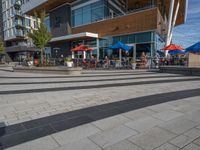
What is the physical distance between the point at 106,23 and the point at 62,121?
2004 cm

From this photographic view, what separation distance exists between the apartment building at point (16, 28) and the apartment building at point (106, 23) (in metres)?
20.2

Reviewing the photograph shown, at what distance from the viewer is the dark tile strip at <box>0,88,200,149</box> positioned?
10.3 feet

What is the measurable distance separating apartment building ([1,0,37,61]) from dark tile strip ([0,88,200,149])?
47248 mm

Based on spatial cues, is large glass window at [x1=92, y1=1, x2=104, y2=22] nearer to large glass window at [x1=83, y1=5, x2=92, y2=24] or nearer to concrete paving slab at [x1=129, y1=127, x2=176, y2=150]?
large glass window at [x1=83, y1=5, x2=92, y2=24]

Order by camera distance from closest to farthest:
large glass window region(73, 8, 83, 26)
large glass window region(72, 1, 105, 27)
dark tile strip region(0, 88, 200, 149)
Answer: dark tile strip region(0, 88, 200, 149)
large glass window region(72, 1, 105, 27)
large glass window region(73, 8, 83, 26)

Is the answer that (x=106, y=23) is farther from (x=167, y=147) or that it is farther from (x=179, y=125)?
(x=167, y=147)

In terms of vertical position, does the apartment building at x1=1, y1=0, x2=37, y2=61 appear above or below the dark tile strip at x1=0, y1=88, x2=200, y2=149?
above

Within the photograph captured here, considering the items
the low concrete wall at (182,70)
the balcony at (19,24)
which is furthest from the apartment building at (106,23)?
the balcony at (19,24)

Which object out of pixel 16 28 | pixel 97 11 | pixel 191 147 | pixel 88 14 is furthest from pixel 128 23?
pixel 16 28

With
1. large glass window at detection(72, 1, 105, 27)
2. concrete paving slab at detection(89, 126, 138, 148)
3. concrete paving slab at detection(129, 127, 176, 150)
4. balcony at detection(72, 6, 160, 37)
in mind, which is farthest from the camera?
large glass window at detection(72, 1, 105, 27)

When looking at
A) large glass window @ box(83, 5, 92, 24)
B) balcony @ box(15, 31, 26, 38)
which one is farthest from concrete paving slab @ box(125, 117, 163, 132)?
balcony @ box(15, 31, 26, 38)

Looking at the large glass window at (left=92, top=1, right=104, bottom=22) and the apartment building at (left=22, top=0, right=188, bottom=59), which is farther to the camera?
the large glass window at (left=92, top=1, right=104, bottom=22)

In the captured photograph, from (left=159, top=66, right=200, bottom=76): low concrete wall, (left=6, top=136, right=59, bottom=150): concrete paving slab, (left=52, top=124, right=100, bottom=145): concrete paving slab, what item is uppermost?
(left=159, top=66, right=200, bottom=76): low concrete wall

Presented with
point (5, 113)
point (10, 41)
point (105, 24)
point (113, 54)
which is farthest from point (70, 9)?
point (10, 41)
